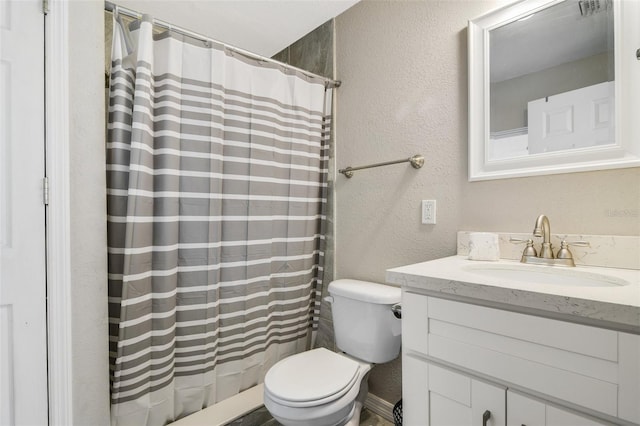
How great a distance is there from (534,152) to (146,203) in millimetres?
1559

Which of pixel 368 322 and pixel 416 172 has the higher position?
pixel 416 172

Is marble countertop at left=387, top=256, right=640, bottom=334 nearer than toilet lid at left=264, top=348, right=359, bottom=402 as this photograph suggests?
Yes

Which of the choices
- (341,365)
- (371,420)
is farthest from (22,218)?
(371,420)

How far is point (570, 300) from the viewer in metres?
0.68

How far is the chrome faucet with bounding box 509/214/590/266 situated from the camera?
1.05 metres

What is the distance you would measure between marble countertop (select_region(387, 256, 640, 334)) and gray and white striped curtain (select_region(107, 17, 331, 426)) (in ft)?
2.98

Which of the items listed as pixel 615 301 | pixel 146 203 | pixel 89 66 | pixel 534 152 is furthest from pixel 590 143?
pixel 89 66

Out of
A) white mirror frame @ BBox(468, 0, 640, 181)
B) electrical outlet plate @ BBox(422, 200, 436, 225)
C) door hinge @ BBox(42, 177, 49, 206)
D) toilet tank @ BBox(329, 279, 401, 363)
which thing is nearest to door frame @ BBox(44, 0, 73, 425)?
door hinge @ BBox(42, 177, 49, 206)

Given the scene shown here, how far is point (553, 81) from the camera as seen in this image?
1145 millimetres

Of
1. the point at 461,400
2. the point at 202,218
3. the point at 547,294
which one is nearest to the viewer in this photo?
the point at 547,294

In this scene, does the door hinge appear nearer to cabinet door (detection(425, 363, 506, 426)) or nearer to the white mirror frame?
cabinet door (detection(425, 363, 506, 426))

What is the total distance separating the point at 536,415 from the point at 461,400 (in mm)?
176

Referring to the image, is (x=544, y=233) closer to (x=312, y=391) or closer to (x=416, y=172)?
(x=416, y=172)

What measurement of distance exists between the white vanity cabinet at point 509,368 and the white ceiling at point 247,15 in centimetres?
170
